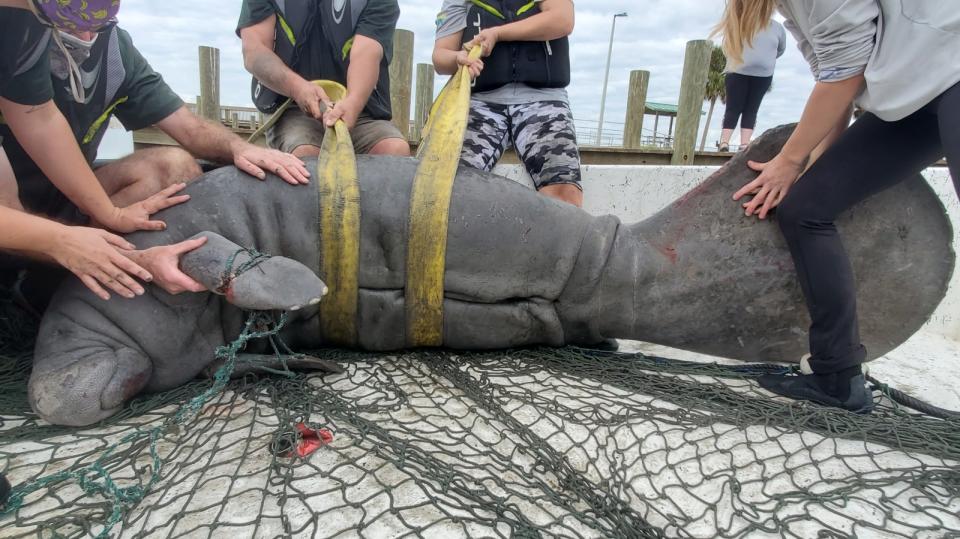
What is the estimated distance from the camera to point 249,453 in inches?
74.3

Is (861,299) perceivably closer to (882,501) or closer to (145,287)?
(882,501)

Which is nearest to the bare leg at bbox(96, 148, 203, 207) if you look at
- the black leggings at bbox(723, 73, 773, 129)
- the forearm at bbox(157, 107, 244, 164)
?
the forearm at bbox(157, 107, 244, 164)

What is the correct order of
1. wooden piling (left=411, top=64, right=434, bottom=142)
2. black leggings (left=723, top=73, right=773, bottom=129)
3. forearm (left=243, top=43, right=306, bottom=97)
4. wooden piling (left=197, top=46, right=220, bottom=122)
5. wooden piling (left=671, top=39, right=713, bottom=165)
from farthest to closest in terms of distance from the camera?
wooden piling (left=197, top=46, right=220, bottom=122) < wooden piling (left=411, top=64, right=434, bottom=142) < wooden piling (left=671, top=39, right=713, bottom=165) < black leggings (left=723, top=73, right=773, bottom=129) < forearm (left=243, top=43, right=306, bottom=97)

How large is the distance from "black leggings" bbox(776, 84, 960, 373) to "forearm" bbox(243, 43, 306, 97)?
270 cm

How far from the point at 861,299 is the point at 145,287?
10.1ft

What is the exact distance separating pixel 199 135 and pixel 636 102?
9060 mm

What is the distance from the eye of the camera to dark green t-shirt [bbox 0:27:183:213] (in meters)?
2.62

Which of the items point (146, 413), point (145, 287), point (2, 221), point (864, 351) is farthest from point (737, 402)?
point (2, 221)

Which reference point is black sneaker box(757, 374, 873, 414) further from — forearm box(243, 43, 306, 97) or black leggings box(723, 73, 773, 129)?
black leggings box(723, 73, 773, 129)

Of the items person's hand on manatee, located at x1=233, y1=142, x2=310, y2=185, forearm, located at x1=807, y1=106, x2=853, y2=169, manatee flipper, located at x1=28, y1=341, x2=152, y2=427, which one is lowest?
manatee flipper, located at x1=28, y1=341, x2=152, y2=427

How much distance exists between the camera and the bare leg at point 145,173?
2.82 m

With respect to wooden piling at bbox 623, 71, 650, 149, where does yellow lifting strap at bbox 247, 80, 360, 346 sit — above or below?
below

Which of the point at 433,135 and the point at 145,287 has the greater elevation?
the point at 433,135

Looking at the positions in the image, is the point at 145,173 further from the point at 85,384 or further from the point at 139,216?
the point at 85,384
